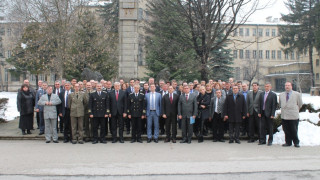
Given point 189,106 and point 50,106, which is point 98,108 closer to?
point 50,106

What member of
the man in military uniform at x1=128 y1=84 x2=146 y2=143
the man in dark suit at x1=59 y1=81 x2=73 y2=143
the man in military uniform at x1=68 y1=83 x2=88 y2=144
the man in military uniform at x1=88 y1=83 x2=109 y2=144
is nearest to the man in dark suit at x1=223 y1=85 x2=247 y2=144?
the man in military uniform at x1=128 y1=84 x2=146 y2=143

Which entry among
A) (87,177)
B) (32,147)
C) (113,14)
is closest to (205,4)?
(32,147)

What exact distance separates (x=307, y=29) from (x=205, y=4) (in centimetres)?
3418

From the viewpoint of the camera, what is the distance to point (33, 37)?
2972 cm

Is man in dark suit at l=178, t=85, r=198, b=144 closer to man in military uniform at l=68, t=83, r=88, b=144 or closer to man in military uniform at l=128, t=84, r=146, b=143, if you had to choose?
man in military uniform at l=128, t=84, r=146, b=143

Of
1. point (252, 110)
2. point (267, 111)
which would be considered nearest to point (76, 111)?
point (252, 110)

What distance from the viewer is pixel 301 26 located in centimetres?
4928

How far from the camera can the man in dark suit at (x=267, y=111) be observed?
410 inches

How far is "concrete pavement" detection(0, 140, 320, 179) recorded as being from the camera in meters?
7.03

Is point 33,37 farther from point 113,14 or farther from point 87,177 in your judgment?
point 87,177

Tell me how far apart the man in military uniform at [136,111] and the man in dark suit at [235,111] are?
2.98 m

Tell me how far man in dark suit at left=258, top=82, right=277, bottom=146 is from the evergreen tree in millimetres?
41109

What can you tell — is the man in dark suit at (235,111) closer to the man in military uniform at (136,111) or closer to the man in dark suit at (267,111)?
the man in dark suit at (267,111)

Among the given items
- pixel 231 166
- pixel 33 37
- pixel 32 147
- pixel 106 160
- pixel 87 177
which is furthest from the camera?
pixel 33 37
